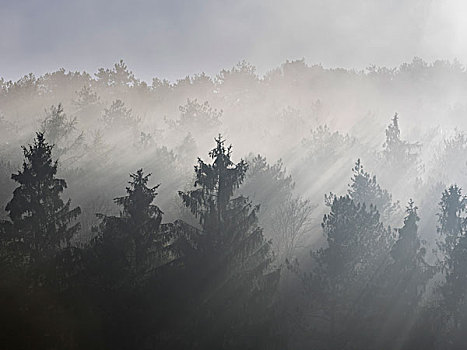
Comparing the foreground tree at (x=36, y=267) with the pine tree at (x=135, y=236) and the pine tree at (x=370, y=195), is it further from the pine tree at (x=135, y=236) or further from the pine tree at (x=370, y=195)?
the pine tree at (x=370, y=195)

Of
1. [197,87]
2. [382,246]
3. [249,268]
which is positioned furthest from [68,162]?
[197,87]

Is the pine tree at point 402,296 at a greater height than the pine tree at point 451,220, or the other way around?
the pine tree at point 451,220

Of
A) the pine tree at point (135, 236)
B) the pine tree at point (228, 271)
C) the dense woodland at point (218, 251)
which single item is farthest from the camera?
the pine tree at point (135, 236)

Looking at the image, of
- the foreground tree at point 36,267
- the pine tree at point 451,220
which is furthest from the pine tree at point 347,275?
the foreground tree at point 36,267

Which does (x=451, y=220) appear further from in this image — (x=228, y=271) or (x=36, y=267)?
(x=36, y=267)

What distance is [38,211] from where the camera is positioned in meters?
23.7

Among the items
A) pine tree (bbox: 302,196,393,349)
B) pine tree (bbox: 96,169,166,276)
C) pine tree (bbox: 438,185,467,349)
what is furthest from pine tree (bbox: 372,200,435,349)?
pine tree (bbox: 96,169,166,276)

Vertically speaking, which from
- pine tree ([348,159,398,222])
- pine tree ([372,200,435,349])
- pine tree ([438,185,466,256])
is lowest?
pine tree ([372,200,435,349])

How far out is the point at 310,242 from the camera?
→ 38.6 m

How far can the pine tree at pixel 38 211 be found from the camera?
2319cm

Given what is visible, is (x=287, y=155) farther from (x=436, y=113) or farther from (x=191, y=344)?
(x=436, y=113)

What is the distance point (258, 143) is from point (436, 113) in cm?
4450

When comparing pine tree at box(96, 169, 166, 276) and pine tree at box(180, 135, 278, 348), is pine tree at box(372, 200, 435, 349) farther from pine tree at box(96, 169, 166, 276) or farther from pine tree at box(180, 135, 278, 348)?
pine tree at box(96, 169, 166, 276)

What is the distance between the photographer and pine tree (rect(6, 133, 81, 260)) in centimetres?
2319
